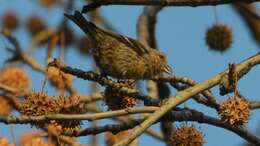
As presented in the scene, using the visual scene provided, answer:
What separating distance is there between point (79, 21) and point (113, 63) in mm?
238

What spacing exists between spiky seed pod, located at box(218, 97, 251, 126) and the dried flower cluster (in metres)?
0.56

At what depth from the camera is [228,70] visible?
2.55 meters

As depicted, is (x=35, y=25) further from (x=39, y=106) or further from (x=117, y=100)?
(x=39, y=106)

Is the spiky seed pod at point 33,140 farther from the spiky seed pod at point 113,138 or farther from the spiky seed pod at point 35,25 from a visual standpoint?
the spiky seed pod at point 35,25

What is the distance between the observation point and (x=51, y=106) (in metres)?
2.71

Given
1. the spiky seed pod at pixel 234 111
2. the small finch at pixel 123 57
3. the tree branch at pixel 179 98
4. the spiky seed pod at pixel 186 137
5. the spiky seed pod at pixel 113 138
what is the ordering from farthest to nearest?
the spiky seed pod at pixel 113 138
the small finch at pixel 123 57
the spiky seed pod at pixel 186 137
the spiky seed pod at pixel 234 111
the tree branch at pixel 179 98

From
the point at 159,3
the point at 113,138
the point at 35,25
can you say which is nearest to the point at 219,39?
the point at 113,138

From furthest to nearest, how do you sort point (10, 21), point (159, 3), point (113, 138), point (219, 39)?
point (10, 21) < point (219, 39) < point (113, 138) < point (159, 3)

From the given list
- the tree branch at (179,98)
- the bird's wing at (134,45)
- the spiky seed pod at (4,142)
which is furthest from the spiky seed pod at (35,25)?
the tree branch at (179,98)

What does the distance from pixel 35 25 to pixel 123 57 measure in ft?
12.6

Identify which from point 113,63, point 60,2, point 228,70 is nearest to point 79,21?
point 113,63

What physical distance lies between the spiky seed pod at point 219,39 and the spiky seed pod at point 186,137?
1.67m

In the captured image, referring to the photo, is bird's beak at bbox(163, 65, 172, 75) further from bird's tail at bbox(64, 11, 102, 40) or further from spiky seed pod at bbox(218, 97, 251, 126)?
spiky seed pod at bbox(218, 97, 251, 126)

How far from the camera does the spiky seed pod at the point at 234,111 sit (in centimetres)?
255
